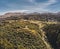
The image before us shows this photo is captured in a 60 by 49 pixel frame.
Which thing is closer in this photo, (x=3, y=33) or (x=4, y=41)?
(x=4, y=41)

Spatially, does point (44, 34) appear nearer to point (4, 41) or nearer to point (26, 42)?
point (26, 42)

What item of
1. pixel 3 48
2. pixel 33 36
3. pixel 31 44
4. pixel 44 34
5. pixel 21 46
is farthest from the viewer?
pixel 44 34

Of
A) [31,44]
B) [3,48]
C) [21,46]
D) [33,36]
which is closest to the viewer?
[3,48]

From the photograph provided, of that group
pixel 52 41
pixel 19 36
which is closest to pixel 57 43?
pixel 52 41

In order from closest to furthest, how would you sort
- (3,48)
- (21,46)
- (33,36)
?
(3,48) → (21,46) → (33,36)

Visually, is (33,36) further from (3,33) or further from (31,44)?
(3,33)

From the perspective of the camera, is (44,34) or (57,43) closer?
(57,43)

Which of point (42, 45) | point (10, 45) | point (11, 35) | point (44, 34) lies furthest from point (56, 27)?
point (10, 45)

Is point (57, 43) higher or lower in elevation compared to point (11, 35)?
lower

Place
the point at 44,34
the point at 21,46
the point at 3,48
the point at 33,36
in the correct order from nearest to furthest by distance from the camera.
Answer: the point at 3,48, the point at 21,46, the point at 33,36, the point at 44,34
